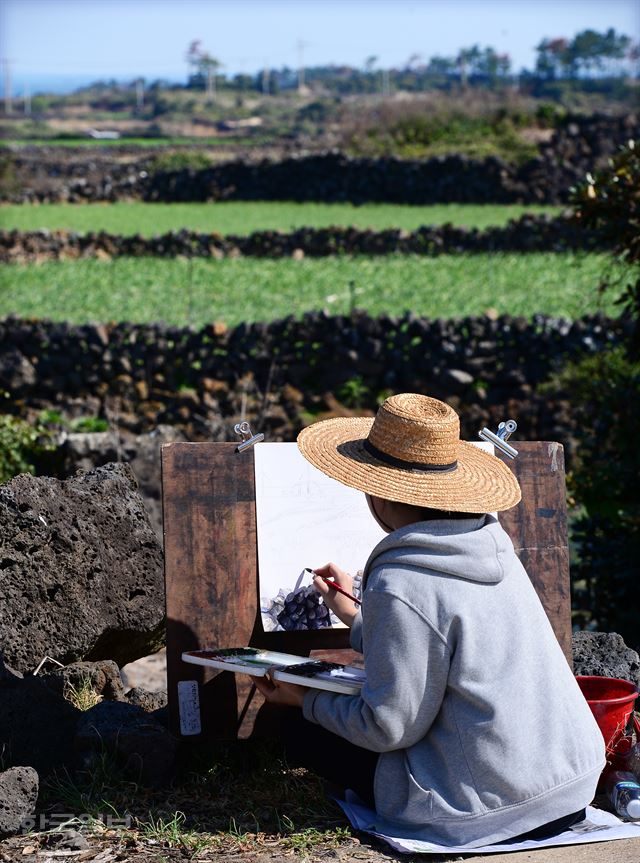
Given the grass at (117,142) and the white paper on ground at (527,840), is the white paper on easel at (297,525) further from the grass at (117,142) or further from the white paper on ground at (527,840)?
the grass at (117,142)

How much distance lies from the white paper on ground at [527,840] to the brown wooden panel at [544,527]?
0.88 metres

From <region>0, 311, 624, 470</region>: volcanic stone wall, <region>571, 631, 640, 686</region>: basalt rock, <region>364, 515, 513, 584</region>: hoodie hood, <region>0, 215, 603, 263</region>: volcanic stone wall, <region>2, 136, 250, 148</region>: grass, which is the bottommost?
<region>0, 311, 624, 470</region>: volcanic stone wall

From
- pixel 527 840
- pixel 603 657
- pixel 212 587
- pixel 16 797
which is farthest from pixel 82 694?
pixel 603 657

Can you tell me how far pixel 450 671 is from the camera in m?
3.45

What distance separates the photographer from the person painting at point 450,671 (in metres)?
3.43

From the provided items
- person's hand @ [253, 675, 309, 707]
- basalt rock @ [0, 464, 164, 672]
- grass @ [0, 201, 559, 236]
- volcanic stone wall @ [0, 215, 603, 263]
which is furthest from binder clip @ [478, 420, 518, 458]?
grass @ [0, 201, 559, 236]

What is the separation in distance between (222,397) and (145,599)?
31.7 feet

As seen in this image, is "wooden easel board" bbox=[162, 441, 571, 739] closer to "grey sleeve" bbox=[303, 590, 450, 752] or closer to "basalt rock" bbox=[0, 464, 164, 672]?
"basalt rock" bbox=[0, 464, 164, 672]

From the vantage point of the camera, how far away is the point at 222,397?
14.8 meters

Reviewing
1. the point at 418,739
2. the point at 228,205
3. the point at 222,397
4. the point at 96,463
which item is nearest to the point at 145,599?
the point at 418,739

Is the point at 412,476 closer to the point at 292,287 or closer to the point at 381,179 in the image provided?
the point at 292,287

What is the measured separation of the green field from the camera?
18.1m

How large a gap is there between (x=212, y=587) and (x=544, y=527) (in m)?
1.30

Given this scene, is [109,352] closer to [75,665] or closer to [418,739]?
[75,665]
